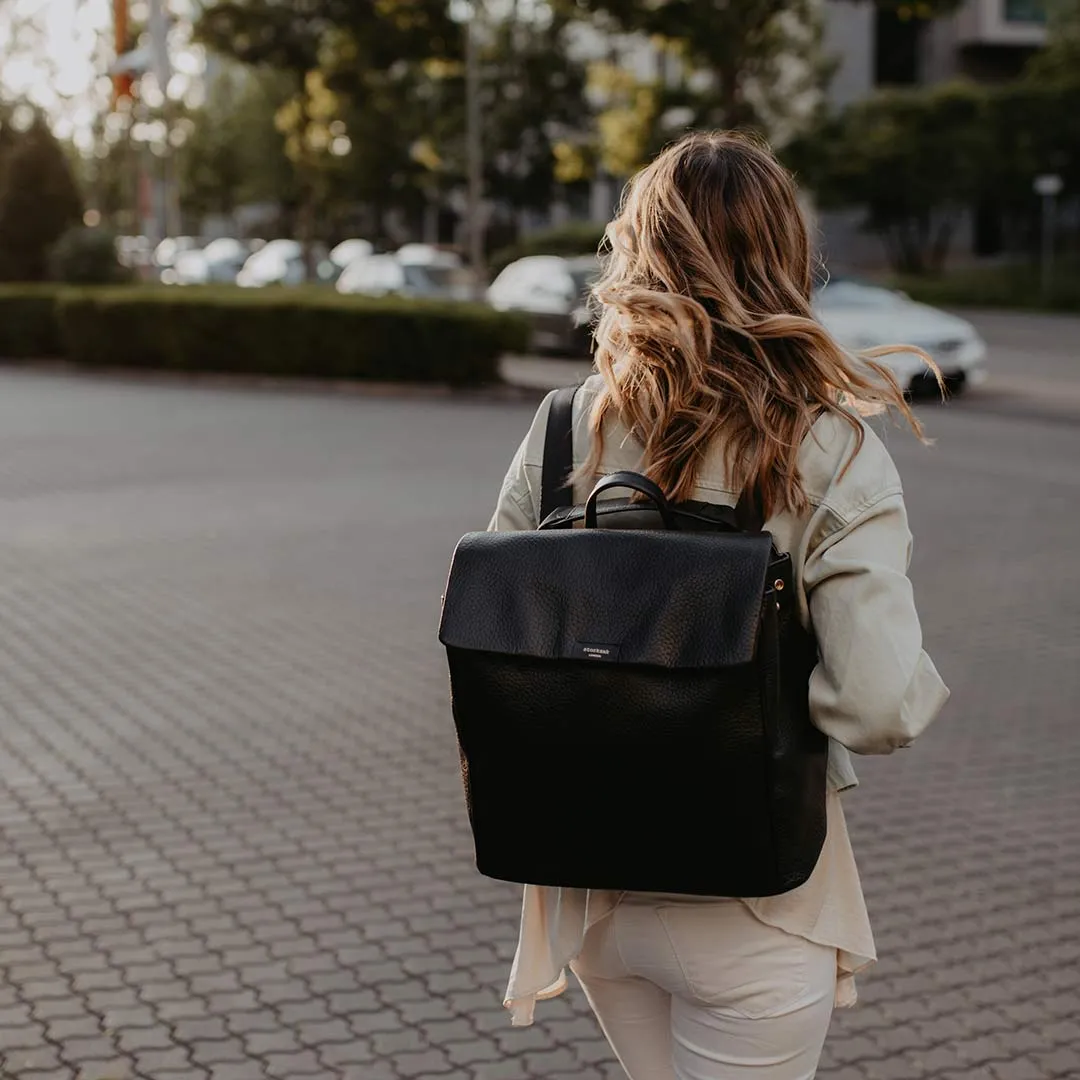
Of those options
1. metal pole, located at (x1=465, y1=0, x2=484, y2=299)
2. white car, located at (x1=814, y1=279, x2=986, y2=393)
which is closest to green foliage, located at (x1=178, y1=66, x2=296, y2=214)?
metal pole, located at (x1=465, y1=0, x2=484, y2=299)

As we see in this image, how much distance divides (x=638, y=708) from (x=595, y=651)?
8 centimetres

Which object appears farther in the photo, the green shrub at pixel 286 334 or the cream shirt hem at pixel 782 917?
the green shrub at pixel 286 334

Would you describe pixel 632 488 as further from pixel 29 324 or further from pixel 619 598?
pixel 29 324

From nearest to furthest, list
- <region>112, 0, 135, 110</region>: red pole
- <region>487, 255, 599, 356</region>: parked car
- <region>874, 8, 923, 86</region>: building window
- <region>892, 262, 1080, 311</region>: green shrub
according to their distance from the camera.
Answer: <region>487, 255, 599, 356</region>: parked car < <region>112, 0, 135, 110</region>: red pole < <region>892, 262, 1080, 311</region>: green shrub < <region>874, 8, 923, 86</region>: building window

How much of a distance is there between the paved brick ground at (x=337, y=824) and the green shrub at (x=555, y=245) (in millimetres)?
32937

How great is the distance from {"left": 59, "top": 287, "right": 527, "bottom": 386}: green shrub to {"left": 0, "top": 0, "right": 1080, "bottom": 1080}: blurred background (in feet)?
0.17

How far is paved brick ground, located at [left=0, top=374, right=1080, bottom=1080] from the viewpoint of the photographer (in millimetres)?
3990

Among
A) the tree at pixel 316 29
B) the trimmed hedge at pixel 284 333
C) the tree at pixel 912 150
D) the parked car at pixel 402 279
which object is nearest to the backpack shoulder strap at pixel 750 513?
the trimmed hedge at pixel 284 333

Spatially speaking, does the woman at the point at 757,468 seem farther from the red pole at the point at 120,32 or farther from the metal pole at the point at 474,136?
the metal pole at the point at 474,136

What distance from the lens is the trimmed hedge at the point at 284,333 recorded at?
21219mm

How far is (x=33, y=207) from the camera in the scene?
3023 centimetres

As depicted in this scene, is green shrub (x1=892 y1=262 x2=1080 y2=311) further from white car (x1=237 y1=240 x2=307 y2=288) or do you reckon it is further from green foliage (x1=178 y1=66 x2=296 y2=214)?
green foliage (x1=178 y1=66 x2=296 y2=214)

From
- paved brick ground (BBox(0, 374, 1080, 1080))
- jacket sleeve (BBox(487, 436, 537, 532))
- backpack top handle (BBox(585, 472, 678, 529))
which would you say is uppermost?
backpack top handle (BBox(585, 472, 678, 529))

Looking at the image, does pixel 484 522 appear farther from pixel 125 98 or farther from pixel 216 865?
pixel 125 98
